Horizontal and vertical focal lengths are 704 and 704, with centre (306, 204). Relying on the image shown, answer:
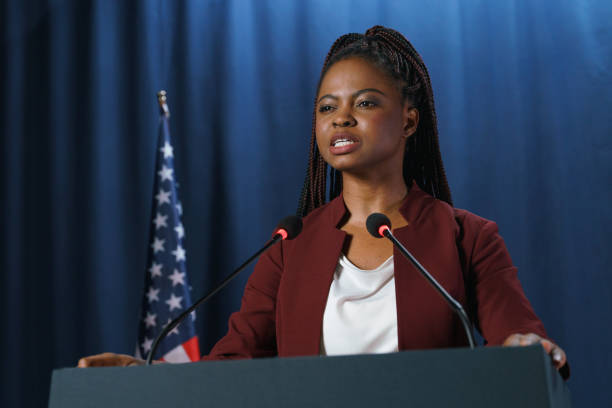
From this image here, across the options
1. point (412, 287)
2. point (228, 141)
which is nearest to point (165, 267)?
point (228, 141)

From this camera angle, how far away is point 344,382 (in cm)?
83

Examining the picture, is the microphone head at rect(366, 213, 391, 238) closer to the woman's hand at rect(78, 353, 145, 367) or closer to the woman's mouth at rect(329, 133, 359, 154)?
the woman's mouth at rect(329, 133, 359, 154)

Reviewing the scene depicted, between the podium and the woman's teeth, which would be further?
the woman's teeth

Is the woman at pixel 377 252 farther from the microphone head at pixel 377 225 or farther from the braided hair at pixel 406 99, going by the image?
the microphone head at pixel 377 225

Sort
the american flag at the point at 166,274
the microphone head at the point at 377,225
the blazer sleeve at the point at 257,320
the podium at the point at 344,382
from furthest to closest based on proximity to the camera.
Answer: the american flag at the point at 166,274 → the blazer sleeve at the point at 257,320 → the microphone head at the point at 377,225 → the podium at the point at 344,382

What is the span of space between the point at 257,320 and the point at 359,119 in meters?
0.48

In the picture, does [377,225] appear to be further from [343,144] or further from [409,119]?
[409,119]

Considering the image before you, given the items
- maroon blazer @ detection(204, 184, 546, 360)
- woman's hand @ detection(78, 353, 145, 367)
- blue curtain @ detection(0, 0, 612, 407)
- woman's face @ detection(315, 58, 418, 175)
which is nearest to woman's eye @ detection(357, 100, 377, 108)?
woman's face @ detection(315, 58, 418, 175)

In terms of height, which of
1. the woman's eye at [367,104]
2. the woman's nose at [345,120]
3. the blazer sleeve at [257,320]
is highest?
the woman's eye at [367,104]

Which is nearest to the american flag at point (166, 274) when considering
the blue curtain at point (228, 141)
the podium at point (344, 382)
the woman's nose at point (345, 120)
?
the blue curtain at point (228, 141)

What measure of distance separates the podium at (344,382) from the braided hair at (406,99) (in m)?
0.84

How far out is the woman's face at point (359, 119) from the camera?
1493 millimetres

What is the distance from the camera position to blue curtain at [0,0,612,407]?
2.41 metres

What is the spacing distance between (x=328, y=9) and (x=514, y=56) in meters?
0.73
